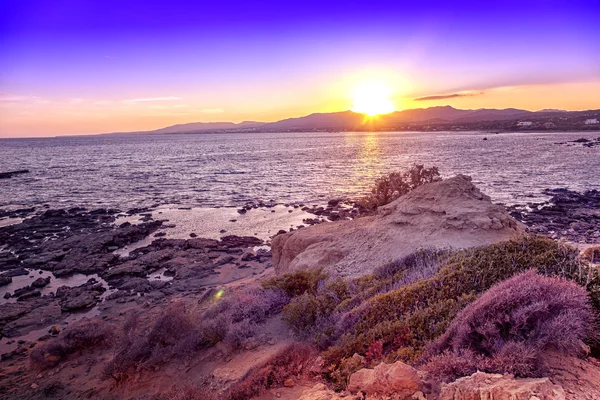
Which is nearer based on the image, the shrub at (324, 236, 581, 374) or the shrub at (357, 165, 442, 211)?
the shrub at (324, 236, 581, 374)

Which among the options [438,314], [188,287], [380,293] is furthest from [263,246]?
[438,314]

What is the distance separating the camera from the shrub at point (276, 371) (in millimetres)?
6523

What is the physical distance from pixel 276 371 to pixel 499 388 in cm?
409

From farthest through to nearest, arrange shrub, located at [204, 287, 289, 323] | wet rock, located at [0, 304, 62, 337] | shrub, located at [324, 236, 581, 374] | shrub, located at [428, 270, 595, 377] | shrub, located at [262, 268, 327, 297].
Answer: wet rock, located at [0, 304, 62, 337]
shrub, located at [262, 268, 327, 297]
shrub, located at [204, 287, 289, 323]
shrub, located at [324, 236, 581, 374]
shrub, located at [428, 270, 595, 377]

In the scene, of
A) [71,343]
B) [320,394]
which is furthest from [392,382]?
[71,343]

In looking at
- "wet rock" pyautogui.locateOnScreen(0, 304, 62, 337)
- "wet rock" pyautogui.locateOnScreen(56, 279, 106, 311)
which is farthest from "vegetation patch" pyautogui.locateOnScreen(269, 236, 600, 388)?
"wet rock" pyautogui.locateOnScreen(0, 304, 62, 337)

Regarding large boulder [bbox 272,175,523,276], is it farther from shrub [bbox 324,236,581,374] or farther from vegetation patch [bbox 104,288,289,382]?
shrub [bbox 324,236,581,374]

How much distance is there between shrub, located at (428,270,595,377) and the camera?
4503mm

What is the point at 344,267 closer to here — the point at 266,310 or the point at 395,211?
the point at 266,310

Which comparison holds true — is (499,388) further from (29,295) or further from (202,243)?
(202,243)

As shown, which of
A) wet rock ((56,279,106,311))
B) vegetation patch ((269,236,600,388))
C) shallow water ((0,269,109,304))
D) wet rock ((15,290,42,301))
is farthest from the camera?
shallow water ((0,269,109,304))

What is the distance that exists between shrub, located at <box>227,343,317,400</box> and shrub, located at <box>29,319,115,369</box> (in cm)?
596

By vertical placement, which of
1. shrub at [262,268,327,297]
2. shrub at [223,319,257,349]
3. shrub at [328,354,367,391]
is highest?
shrub at [328,354,367,391]

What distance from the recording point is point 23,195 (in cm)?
3672
